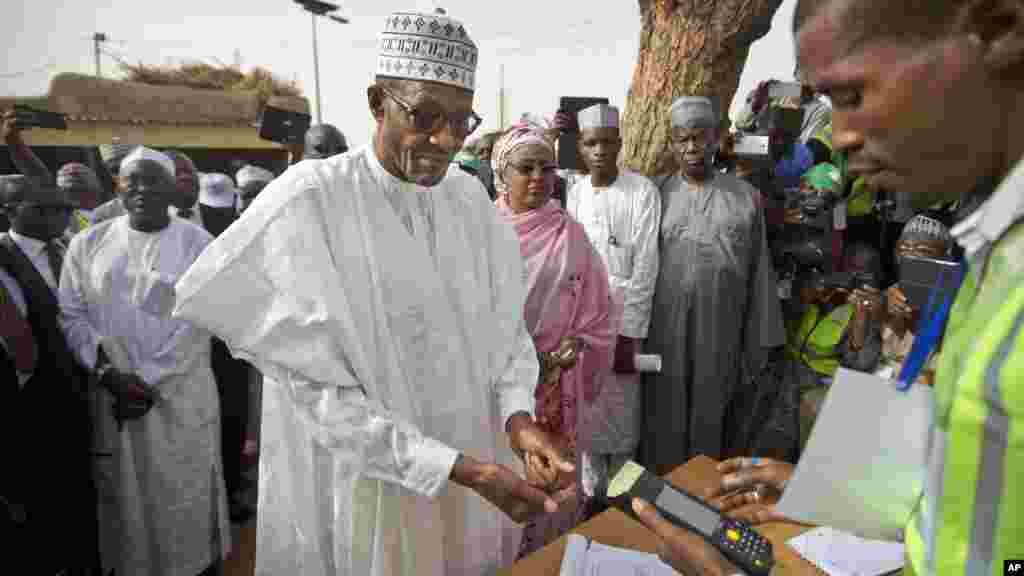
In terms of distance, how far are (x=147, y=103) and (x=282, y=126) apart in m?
3.79

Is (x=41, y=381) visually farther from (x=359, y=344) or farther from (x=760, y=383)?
(x=760, y=383)

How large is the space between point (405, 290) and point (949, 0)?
117 centimetres

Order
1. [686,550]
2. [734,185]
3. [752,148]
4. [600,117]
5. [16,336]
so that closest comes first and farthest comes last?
1. [686,550]
2. [16,336]
3. [734,185]
4. [600,117]
5. [752,148]

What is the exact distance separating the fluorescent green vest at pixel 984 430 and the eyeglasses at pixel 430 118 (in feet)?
3.73

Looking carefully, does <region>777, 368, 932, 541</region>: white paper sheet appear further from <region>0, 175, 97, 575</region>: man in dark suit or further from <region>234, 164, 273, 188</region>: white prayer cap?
<region>234, 164, 273, 188</region>: white prayer cap

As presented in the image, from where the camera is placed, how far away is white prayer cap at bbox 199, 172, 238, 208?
499cm

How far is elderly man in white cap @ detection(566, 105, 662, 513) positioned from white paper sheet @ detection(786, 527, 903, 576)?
1864 millimetres

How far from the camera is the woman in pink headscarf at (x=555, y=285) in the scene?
2623 millimetres

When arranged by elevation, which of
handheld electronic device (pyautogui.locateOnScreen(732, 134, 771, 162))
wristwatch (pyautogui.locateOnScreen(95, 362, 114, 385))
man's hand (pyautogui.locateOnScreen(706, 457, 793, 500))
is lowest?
wristwatch (pyautogui.locateOnScreen(95, 362, 114, 385))

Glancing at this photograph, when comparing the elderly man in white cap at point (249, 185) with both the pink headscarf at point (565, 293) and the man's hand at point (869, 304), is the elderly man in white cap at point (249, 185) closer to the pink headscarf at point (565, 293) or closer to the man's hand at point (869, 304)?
the pink headscarf at point (565, 293)

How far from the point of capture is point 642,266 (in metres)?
3.40

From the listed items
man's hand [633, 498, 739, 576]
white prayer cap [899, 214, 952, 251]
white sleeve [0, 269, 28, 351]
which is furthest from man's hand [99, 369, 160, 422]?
white prayer cap [899, 214, 952, 251]

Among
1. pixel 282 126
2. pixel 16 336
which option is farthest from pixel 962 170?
pixel 282 126

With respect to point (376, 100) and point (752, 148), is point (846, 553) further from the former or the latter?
point (752, 148)
